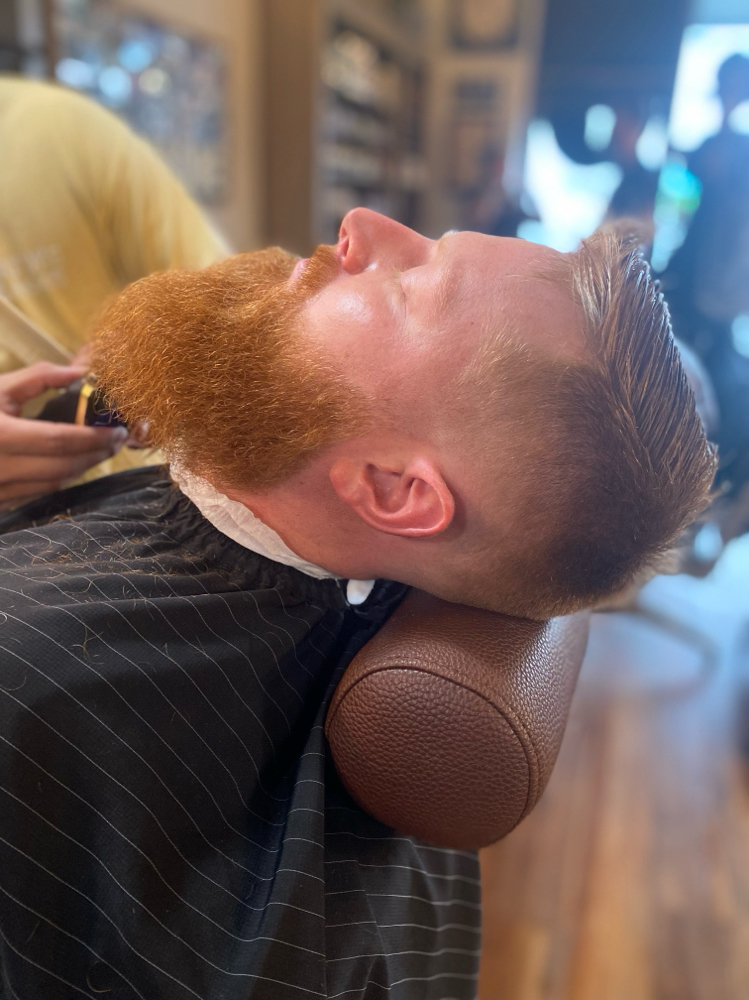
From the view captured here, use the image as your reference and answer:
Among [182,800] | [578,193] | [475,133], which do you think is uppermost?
[475,133]

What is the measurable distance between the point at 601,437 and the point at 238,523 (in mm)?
357

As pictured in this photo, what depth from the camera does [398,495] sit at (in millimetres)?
680

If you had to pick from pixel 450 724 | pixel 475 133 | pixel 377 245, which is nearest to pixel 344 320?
pixel 377 245

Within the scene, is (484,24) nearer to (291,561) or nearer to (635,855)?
(635,855)

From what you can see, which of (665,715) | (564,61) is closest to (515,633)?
(665,715)

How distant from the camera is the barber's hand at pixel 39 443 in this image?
2.61ft

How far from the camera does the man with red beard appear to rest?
57 cm

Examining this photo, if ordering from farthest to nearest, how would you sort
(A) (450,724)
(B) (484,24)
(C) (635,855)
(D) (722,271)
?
(B) (484,24)
(D) (722,271)
(C) (635,855)
(A) (450,724)

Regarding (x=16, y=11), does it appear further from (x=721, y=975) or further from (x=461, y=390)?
(x=721, y=975)

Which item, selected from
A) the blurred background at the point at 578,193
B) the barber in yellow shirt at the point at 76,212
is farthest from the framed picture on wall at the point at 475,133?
the barber in yellow shirt at the point at 76,212

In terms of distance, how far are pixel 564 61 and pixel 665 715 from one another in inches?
149

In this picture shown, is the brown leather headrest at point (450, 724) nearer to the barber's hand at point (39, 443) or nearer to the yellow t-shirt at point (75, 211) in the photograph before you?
the barber's hand at point (39, 443)

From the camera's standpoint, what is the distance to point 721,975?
4.42ft

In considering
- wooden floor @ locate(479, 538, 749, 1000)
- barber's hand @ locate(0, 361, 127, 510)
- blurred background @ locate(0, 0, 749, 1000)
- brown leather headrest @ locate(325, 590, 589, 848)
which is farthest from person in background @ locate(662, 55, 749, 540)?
barber's hand @ locate(0, 361, 127, 510)
